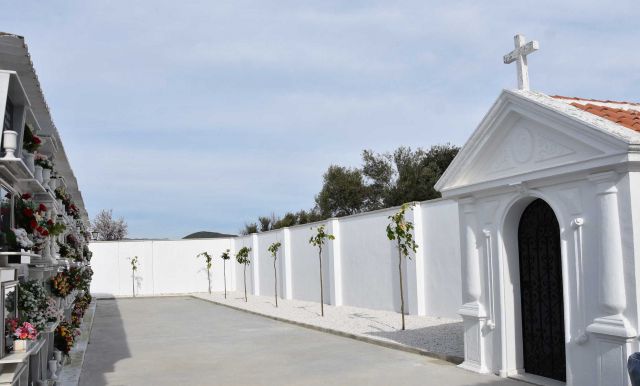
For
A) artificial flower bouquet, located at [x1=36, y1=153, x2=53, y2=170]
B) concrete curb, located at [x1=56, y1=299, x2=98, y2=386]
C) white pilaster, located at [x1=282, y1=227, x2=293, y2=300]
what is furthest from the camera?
white pilaster, located at [x1=282, y1=227, x2=293, y2=300]

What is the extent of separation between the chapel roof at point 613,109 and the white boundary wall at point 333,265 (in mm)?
6959

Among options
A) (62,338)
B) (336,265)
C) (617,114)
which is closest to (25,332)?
(62,338)

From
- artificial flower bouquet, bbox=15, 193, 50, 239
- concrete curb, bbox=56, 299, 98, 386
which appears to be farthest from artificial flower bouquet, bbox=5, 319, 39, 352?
concrete curb, bbox=56, 299, 98, 386

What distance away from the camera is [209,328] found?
1795 centimetres

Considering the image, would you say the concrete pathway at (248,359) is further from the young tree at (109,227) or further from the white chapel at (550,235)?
the young tree at (109,227)

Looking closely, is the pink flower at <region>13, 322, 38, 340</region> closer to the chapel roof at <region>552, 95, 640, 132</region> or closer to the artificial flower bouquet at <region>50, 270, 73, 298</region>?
the artificial flower bouquet at <region>50, 270, 73, 298</region>

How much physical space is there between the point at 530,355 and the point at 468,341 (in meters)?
1.04

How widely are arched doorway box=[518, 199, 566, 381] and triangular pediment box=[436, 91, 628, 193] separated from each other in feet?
2.24

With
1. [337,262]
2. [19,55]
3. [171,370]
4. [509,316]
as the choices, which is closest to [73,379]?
[171,370]

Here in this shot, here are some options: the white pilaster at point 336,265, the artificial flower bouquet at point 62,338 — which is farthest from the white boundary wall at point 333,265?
the artificial flower bouquet at point 62,338

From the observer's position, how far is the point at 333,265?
22.6 m

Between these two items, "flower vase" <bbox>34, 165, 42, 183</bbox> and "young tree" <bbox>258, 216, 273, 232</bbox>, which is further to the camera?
"young tree" <bbox>258, 216, 273, 232</bbox>

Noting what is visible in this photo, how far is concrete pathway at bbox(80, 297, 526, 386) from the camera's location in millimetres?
9703

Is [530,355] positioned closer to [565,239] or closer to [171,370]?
[565,239]
